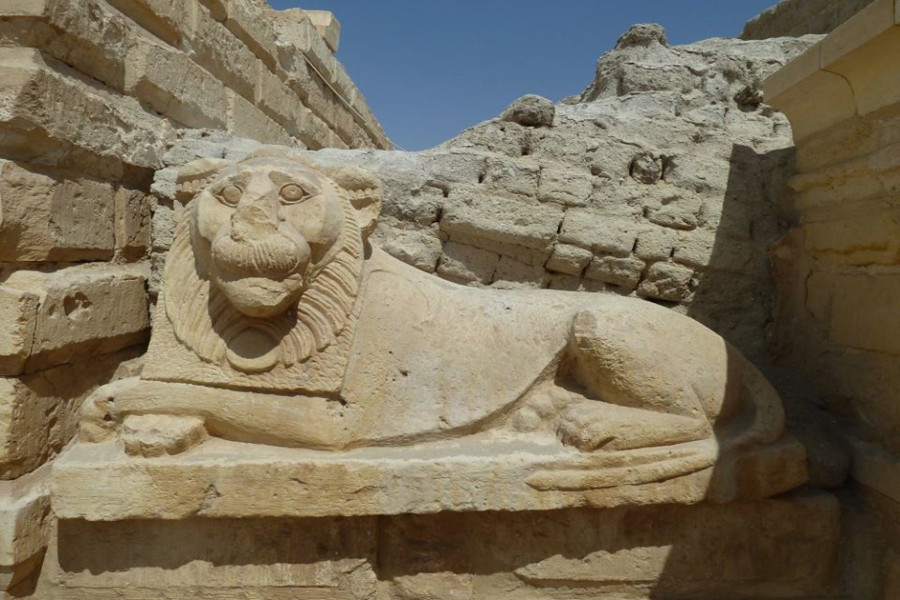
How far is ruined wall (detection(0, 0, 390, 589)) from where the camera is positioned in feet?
7.23

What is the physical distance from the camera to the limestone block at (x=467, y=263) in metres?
3.17

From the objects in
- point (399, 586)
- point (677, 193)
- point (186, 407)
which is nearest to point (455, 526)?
point (399, 586)

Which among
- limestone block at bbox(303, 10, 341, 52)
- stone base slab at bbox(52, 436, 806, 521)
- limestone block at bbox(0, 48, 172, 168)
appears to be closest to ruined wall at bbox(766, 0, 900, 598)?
stone base slab at bbox(52, 436, 806, 521)

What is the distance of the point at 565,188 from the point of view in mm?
3158

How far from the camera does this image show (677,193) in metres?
3.17

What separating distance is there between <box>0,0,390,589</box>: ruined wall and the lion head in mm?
580

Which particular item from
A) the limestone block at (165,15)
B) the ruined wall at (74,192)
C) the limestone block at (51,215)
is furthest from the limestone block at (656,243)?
the limestone block at (165,15)

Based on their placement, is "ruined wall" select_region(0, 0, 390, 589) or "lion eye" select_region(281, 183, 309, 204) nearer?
"lion eye" select_region(281, 183, 309, 204)

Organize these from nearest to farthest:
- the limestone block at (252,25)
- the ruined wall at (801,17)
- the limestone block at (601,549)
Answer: the limestone block at (601,549) < the limestone block at (252,25) < the ruined wall at (801,17)

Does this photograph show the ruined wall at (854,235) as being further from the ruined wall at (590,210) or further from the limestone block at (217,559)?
the limestone block at (217,559)

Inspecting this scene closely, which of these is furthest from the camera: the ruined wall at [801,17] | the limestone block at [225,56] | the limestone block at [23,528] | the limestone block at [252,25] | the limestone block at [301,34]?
the limestone block at [301,34]

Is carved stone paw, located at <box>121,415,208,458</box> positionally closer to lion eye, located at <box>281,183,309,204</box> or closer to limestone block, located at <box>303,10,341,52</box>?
lion eye, located at <box>281,183,309,204</box>

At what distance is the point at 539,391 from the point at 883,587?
1.52 m

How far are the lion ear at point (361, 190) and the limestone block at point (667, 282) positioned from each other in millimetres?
1636
